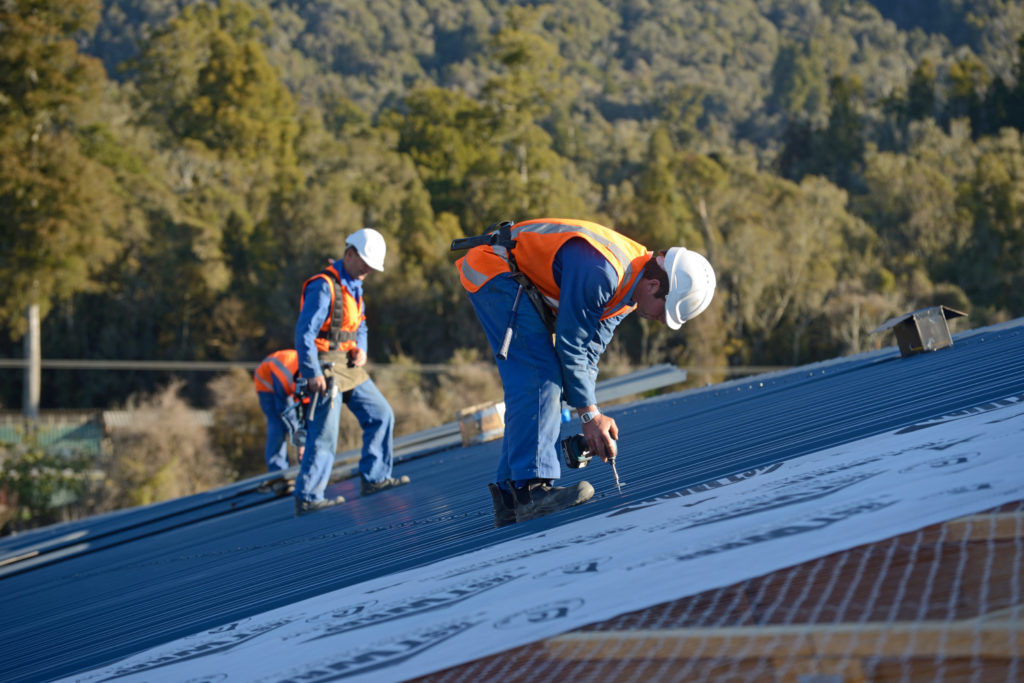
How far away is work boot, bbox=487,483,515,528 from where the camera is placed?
173 inches

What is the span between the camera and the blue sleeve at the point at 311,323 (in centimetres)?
640

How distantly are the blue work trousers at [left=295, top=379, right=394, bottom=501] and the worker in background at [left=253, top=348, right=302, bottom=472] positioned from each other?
314cm

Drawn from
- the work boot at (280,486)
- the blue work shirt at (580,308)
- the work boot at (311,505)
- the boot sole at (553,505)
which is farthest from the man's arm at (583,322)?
the work boot at (280,486)

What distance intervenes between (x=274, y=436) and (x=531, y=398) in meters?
6.72

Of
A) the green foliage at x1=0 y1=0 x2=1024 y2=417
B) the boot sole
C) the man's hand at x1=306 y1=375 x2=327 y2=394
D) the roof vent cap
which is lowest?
the boot sole

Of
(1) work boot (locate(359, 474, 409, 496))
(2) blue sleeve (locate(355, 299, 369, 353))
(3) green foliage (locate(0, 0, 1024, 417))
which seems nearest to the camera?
(2) blue sleeve (locate(355, 299, 369, 353))

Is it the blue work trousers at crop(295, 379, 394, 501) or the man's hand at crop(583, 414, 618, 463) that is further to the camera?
the blue work trousers at crop(295, 379, 394, 501)

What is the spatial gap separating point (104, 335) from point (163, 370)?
269 cm

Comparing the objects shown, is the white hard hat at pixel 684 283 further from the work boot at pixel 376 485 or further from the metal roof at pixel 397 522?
the work boot at pixel 376 485

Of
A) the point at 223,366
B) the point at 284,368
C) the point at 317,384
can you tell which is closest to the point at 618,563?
the point at 317,384

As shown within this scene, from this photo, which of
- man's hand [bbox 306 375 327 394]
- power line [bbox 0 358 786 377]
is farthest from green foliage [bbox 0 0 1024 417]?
man's hand [bbox 306 375 327 394]

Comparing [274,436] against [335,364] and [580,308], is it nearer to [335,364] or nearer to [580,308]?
[335,364]

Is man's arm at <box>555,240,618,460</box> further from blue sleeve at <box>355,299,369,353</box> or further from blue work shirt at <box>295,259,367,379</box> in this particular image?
blue sleeve at <box>355,299,369,353</box>

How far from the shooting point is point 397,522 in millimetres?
5598
